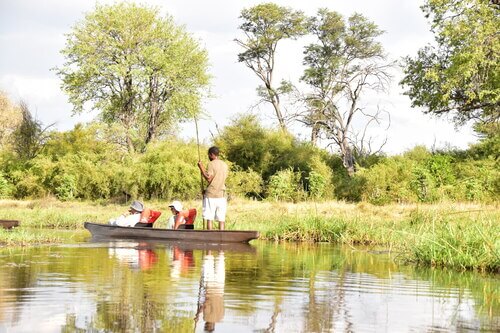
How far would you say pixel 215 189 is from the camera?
1970 cm

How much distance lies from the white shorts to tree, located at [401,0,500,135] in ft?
53.7

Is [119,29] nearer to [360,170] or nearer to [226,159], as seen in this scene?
[226,159]

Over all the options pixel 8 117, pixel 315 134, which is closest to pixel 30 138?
pixel 8 117

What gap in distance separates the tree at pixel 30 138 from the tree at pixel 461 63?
23.4 meters

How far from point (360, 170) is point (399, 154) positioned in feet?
10.9

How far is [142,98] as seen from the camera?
52.5 metres

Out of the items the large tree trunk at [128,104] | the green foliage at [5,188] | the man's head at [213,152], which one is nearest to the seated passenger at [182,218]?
the man's head at [213,152]

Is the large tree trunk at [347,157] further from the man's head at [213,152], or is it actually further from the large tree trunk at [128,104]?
the man's head at [213,152]

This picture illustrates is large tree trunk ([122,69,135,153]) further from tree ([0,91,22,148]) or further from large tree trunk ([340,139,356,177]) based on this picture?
tree ([0,91,22,148])


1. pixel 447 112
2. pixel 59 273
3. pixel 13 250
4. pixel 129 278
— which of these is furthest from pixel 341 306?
pixel 447 112

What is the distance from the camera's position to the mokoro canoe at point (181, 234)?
18.9m

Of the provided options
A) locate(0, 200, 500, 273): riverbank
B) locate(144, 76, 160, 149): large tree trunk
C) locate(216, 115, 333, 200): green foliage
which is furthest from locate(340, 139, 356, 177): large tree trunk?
locate(144, 76, 160, 149): large tree trunk

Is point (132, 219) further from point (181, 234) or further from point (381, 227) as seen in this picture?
point (381, 227)

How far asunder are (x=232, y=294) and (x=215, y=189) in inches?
392
